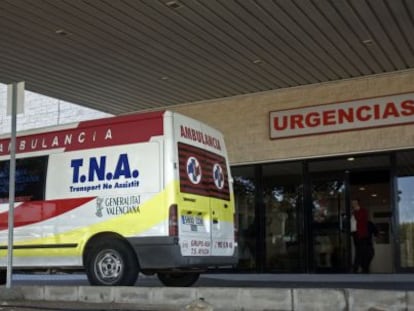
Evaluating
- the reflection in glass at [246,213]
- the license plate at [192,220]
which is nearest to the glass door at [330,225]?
the reflection in glass at [246,213]

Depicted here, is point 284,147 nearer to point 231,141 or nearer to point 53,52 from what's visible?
point 231,141

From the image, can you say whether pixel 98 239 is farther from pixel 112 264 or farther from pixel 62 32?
pixel 62 32

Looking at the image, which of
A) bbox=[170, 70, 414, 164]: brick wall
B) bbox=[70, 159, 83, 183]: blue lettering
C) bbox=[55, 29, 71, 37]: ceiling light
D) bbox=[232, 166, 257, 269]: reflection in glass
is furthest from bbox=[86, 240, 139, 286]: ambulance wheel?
bbox=[170, 70, 414, 164]: brick wall

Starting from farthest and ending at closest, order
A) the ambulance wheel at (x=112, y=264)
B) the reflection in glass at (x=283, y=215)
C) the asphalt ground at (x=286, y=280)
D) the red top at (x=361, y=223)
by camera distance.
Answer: the reflection in glass at (x=283, y=215)
the red top at (x=361, y=223)
the asphalt ground at (x=286, y=280)
the ambulance wheel at (x=112, y=264)

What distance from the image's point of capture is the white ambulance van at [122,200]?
855 cm

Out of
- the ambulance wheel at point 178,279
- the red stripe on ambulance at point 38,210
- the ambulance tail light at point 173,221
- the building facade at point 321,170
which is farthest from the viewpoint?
the building facade at point 321,170

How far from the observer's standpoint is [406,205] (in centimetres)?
1287

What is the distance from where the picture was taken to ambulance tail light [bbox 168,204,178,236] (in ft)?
27.6

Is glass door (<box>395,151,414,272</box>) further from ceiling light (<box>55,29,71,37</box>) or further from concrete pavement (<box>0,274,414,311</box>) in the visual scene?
ceiling light (<box>55,29,71,37</box>)

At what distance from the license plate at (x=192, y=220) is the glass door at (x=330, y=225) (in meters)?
5.32

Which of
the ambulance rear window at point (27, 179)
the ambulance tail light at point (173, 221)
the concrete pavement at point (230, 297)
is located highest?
the ambulance rear window at point (27, 179)

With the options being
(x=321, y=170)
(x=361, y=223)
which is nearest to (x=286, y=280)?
(x=361, y=223)

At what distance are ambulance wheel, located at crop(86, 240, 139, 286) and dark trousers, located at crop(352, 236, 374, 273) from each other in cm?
635

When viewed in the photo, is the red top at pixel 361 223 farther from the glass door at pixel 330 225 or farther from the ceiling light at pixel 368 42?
the ceiling light at pixel 368 42
